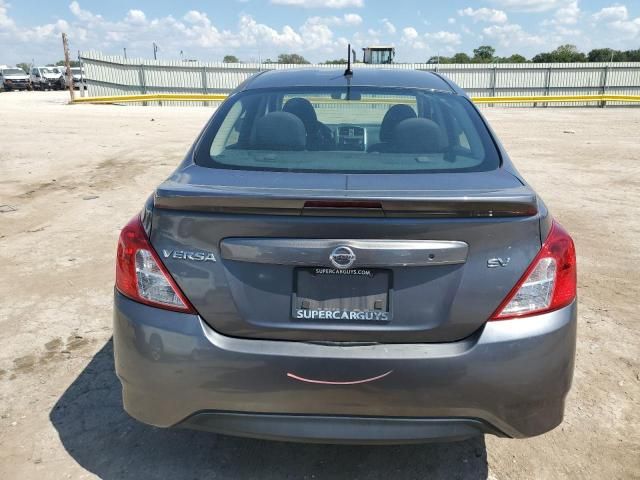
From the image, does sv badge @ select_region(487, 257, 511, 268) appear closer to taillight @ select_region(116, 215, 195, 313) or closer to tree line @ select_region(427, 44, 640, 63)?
taillight @ select_region(116, 215, 195, 313)

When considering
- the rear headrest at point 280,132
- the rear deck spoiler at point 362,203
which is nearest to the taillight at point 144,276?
Answer: the rear deck spoiler at point 362,203

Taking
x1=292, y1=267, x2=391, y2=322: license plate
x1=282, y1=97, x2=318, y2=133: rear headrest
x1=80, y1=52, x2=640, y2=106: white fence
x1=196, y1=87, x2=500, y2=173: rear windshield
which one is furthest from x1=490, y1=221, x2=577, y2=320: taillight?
x1=80, y1=52, x2=640, y2=106: white fence

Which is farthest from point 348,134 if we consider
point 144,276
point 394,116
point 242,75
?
point 242,75

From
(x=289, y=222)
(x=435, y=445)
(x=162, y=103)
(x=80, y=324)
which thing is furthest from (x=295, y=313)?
(x=162, y=103)

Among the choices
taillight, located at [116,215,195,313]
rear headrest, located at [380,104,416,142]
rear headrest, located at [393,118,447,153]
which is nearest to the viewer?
taillight, located at [116,215,195,313]

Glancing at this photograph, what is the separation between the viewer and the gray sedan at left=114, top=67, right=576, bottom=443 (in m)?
2.03

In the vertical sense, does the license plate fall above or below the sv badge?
below

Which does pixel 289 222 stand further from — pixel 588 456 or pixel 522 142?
pixel 522 142

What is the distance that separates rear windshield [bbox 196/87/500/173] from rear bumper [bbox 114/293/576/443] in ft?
2.59

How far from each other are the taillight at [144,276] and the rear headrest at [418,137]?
4.15 feet

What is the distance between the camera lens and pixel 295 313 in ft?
6.84

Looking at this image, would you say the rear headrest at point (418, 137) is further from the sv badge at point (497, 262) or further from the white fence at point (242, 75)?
the white fence at point (242, 75)

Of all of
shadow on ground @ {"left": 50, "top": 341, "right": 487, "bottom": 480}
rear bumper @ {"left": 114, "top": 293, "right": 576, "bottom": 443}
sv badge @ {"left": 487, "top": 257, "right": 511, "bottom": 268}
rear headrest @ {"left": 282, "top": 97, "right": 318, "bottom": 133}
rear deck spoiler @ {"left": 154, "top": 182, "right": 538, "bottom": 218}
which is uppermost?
rear headrest @ {"left": 282, "top": 97, "right": 318, "bottom": 133}

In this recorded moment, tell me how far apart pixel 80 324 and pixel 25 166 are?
7829mm
